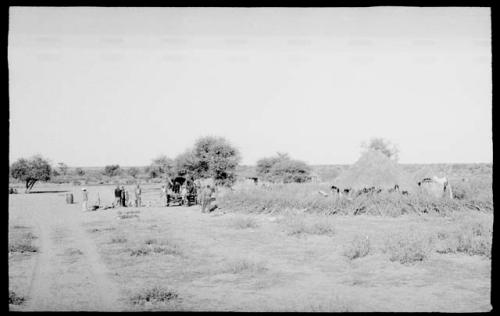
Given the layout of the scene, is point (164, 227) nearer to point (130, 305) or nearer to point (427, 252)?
point (130, 305)

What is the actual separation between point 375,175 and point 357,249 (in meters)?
8.79

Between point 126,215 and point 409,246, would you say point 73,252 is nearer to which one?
point 126,215

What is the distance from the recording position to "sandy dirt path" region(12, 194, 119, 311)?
5801 mm

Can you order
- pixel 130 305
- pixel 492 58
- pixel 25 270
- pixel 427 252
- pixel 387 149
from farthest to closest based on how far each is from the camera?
pixel 387 149
pixel 427 252
pixel 25 270
pixel 130 305
pixel 492 58

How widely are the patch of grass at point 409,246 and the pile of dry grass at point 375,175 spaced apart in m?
6.18

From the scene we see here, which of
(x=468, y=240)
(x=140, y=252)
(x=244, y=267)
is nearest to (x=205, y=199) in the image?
(x=140, y=252)

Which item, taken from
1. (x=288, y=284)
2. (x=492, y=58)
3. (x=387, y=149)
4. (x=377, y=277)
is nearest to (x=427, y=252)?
(x=377, y=277)

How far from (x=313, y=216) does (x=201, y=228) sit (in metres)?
3.94

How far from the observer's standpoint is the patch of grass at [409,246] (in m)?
7.59

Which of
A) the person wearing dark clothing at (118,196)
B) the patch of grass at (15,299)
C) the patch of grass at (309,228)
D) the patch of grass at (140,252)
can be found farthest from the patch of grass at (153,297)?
the person wearing dark clothing at (118,196)

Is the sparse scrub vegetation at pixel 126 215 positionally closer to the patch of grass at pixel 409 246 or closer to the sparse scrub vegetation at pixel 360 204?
the sparse scrub vegetation at pixel 360 204

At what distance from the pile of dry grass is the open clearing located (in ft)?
15.3

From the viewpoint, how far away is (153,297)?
5820 mm

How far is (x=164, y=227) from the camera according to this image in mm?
11734
